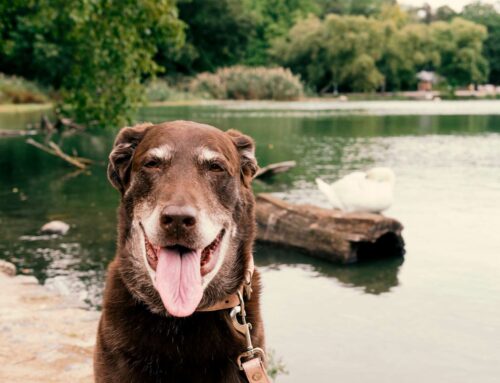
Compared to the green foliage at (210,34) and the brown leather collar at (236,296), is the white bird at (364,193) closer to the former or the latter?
the brown leather collar at (236,296)

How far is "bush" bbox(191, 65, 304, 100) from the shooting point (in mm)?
79000

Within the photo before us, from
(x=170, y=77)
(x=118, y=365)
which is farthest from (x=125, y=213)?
(x=170, y=77)

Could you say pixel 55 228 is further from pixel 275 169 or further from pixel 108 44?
pixel 275 169

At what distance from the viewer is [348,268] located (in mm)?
12250

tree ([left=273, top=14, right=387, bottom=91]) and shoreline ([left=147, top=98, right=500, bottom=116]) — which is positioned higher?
tree ([left=273, top=14, right=387, bottom=91])

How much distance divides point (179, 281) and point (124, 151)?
1.03 m

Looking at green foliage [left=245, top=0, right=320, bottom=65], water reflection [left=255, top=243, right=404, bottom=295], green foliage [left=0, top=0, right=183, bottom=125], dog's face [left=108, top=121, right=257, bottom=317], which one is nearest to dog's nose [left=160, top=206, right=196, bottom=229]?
dog's face [left=108, top=121, right=257, bottom=317]

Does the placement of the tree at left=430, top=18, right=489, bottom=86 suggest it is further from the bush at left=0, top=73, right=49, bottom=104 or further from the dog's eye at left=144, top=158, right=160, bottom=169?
the dog's eye at left=144, top=158, right=160, bottom=169

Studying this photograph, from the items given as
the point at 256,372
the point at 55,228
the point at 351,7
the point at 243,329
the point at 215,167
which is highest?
the point at 351,7

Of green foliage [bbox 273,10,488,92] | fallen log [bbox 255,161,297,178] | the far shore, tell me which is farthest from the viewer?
green foliage [bbox 273,10,488,92]

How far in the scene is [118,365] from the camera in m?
3.72

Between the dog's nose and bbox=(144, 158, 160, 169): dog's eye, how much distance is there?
493 millimetres

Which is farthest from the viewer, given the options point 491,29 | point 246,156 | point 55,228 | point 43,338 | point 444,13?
point 444,13

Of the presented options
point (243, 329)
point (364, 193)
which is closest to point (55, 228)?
point (364, 193)
